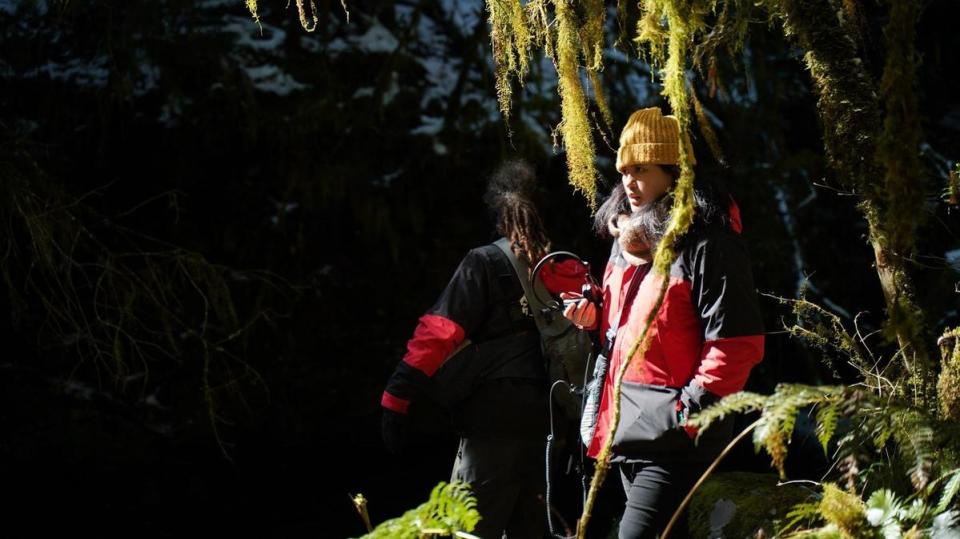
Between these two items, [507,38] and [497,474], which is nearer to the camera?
[507,38]

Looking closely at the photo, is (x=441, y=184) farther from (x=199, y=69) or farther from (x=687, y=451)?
(x=687, y=451)

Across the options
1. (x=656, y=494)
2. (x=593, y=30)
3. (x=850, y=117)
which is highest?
(x=593, y=30)

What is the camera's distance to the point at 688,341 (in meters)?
2.74

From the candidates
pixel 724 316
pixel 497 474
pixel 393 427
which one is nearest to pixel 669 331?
pixel 724 316

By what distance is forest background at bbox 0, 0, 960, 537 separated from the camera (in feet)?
20.9

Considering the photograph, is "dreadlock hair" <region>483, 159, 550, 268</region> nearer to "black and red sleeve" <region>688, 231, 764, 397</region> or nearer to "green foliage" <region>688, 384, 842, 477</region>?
"black and red sleeve" <region>688, 231, 764, 397</region>

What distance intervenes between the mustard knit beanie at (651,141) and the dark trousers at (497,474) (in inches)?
54.9

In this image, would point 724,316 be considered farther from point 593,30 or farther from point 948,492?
point 593,30

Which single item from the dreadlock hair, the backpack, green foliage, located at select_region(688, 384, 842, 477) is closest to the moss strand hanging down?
green foliage, located at select_region(688, 384, 842, 477)

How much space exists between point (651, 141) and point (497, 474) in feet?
5.14

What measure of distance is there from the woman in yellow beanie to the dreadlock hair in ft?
2.59

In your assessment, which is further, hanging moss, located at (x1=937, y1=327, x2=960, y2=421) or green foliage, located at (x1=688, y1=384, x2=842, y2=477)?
hanging moss, located at (x1=937, y1=327, x2=960, y2=421)

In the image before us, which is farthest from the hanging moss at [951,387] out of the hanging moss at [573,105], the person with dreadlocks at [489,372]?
the person with dreadlocks at [489,372]

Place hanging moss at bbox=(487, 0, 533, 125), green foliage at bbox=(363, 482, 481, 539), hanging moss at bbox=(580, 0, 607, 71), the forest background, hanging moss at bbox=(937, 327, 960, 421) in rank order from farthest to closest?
the forest background
hanging moss at bbox=(487, 0, 533, 125)
hanging moss at bbox=(580, 0, 607, 71)
hanging moss at bbox=(937, 327, 960, 421)
green foliage at bbox=(363, 482, 481, 539)
